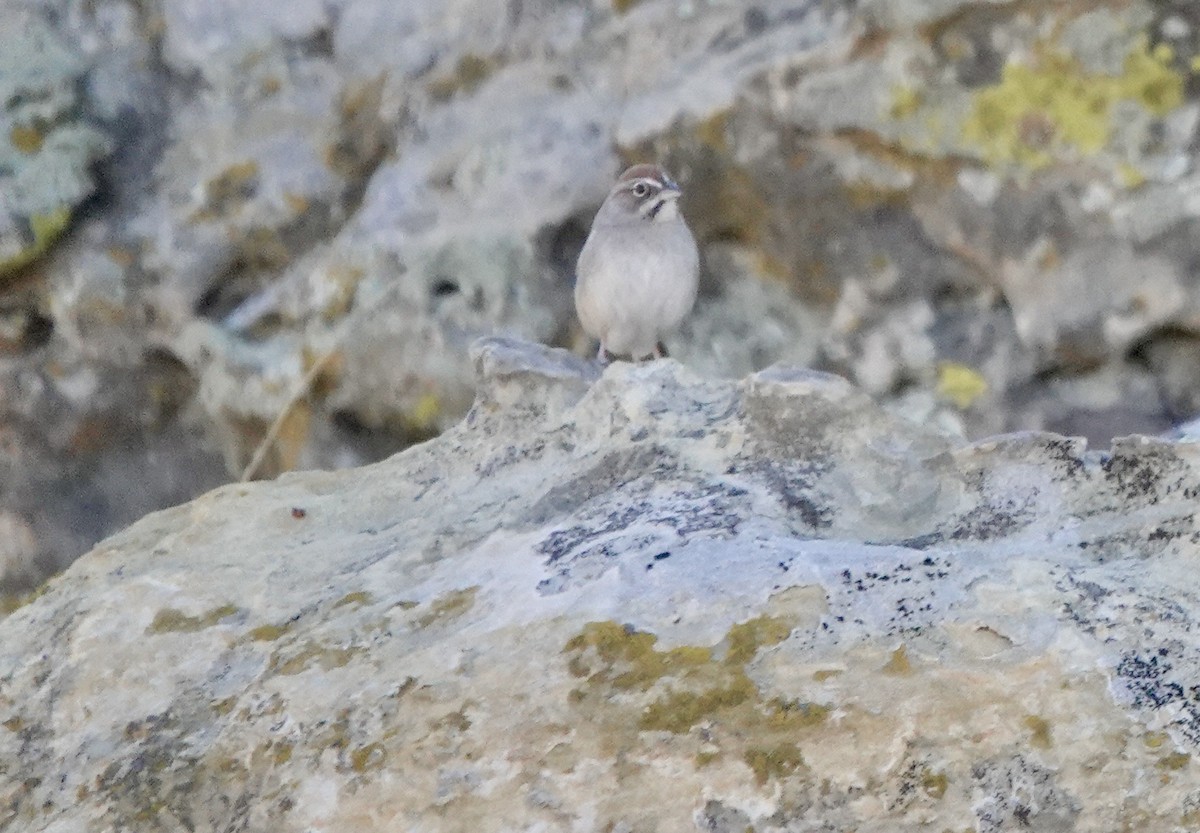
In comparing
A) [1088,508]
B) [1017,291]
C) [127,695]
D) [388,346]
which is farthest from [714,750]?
[388,346]

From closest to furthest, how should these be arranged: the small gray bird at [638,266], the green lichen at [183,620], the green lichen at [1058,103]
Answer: the green lichen at [183,620] < the green lichen at [1058,103] < the small gray bird at [638,266]

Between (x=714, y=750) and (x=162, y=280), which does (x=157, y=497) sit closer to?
(x=162, y=280)

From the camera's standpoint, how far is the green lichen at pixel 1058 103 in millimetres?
5320

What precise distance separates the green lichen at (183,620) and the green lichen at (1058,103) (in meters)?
3.70

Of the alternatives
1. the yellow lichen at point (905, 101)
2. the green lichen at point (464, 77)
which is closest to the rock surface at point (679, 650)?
the yellow lichen at point (905, 101)

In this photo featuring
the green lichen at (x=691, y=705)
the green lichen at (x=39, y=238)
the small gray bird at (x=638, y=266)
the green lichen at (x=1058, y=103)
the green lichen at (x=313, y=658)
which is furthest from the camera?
the green lichen at (x=39, y=238)

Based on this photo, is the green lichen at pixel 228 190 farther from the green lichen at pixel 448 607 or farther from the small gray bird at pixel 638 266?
the green lichen at pixel 448 607

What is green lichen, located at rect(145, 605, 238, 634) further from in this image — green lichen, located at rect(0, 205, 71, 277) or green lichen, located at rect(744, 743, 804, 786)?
green lichen, located at rect(0, 205, 71, 277)

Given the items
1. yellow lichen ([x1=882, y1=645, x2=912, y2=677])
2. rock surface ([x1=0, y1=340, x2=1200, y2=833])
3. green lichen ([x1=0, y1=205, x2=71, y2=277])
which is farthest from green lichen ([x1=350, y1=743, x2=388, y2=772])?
green lichen ([x1=0, y1=205, x2=71, y2=277])

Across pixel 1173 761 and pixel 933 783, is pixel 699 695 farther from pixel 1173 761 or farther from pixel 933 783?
pixel 1173 761

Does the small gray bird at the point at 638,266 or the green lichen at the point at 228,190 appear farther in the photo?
the green lichen at the point at 228,190

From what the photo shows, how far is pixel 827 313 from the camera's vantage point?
5.90 meters

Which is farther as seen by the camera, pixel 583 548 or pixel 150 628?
pixel 150 628

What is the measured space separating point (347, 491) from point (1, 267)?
11.5 feet
